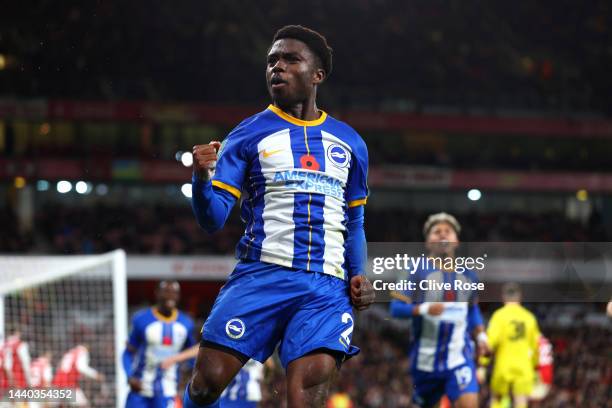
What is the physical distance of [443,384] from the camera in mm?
7176

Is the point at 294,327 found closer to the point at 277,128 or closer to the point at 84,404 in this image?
the point at 277,128

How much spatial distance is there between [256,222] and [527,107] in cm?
2324

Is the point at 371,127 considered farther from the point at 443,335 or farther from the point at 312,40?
the point at 312,40

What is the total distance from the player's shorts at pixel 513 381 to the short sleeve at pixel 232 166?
681 cm

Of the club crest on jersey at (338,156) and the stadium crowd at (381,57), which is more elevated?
the stadium crowd at (381,57)

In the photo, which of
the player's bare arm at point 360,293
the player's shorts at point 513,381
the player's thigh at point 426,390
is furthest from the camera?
the player's shorts at point 513,381

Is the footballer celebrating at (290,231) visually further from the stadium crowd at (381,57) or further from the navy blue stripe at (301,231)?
the stadium crowd at (381,57)

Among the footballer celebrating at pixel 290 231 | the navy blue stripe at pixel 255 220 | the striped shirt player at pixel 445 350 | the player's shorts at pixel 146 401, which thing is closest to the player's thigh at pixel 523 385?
the striped shirt player at pixel 445 350

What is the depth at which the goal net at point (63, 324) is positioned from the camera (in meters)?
9.41

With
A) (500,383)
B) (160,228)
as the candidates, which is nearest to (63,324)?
(500,383)

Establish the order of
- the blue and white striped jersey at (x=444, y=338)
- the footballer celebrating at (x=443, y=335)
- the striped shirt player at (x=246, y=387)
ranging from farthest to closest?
the striped shirt player at (x=246, y=387)
the blue and white striped jersey at (x=444, y=338)
the footballer celebrating at (x=443, y=335)

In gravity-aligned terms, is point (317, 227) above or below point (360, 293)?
above

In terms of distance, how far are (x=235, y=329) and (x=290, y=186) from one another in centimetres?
61

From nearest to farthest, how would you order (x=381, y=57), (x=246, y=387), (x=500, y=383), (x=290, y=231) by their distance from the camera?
(x=290, y=231), (x=246, y=387), (x=500, y=383), (x=381, y=57)
